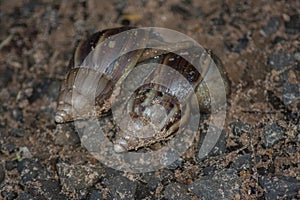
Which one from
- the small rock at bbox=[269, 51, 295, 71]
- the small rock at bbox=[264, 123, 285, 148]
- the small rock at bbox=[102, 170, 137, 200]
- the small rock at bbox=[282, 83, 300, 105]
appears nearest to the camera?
the small rock at bbox=[102, 170, 137, 200]

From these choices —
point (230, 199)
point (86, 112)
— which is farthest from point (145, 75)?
point (230, 199)

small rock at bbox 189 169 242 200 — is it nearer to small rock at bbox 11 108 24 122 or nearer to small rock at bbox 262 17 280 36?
small rock at bbox 262 17 280 36

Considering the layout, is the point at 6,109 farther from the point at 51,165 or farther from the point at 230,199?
the point at 230,199

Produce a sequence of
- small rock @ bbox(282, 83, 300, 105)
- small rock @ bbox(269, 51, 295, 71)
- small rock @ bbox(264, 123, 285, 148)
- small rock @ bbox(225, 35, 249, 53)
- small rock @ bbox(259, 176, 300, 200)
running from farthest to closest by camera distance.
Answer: small rock @ bbox(225, 35, 249, 53), small rock @ bbox(269, 51, 295, 71), small rock @ bbox(282, 83, 300, 105), small rock @ bbox(264, 123, 285, 148), small rock @ bbox(259, 176, 300, 200)

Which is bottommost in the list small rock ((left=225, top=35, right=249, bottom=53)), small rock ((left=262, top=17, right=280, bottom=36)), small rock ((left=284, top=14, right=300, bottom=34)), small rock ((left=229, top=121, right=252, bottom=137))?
small rock ((left=229, top=121, right=252, bottom=137))

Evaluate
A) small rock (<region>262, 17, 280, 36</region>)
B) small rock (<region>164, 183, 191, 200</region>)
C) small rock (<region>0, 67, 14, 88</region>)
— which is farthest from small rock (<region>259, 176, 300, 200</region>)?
small rock (<region>0, 67, 14, 88</region>)

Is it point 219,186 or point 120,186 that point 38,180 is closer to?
point 120,186

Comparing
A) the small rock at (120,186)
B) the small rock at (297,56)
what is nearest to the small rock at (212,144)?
the small rock at (120,186)
